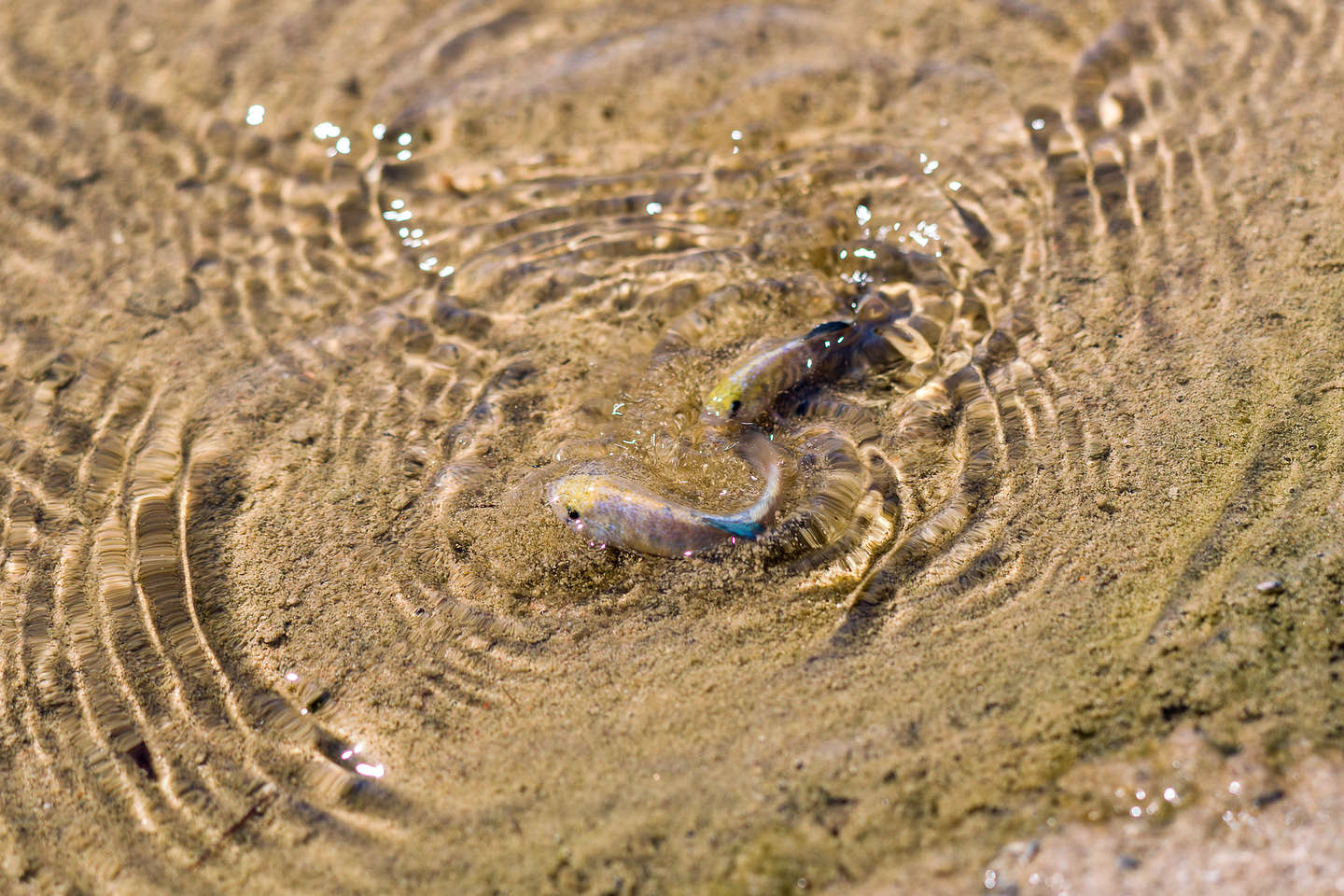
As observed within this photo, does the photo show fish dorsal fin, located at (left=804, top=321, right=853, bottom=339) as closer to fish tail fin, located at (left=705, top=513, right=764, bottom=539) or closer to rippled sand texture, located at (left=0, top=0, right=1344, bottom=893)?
rippled sand texture, located at (left=0, top=0, right=1344, bottom=893)

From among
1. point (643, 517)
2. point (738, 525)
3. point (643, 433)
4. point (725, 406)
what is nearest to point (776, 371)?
point (725, 406)

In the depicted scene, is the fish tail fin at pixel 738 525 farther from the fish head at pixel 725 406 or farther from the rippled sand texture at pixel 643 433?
the fish head at pixel 725 406

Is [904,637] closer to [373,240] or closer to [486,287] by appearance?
[486,287]

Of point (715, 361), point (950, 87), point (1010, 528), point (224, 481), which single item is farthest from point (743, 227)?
point (224, 481)

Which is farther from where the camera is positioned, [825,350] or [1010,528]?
[825,350]

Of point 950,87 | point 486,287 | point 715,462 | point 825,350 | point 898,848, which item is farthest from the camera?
point 950,87

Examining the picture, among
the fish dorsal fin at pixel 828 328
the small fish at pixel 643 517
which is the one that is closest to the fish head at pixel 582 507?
the small fish at pixel 643 517
